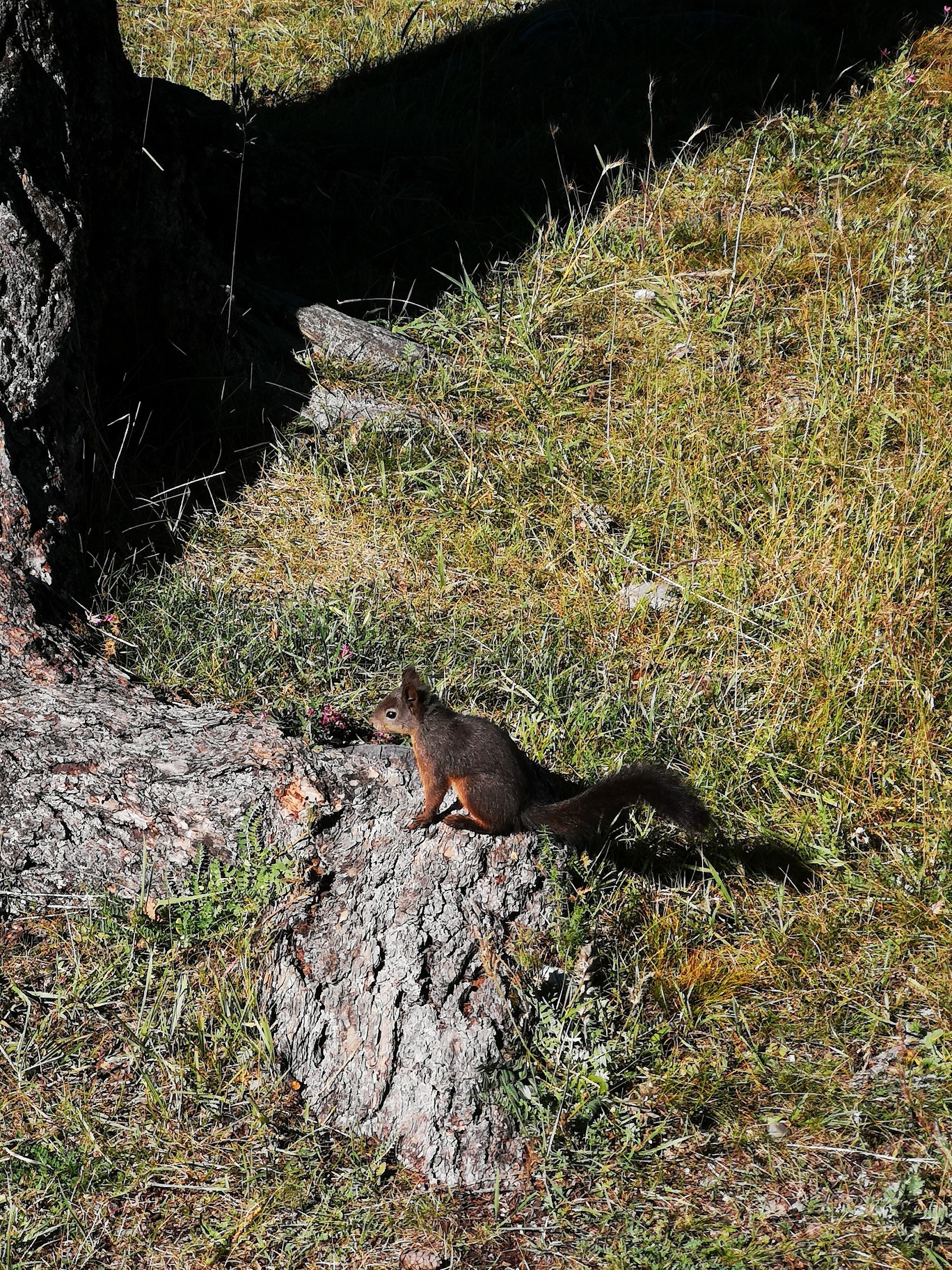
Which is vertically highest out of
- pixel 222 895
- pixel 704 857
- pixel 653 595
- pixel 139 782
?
pixel 139 782

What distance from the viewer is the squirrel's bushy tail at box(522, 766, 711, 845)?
8.93 ft

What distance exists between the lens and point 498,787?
271cm

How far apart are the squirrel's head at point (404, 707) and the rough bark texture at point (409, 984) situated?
0.74 ft

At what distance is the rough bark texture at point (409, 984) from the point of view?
2.56 m

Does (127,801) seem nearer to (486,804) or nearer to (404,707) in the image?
(404,707)

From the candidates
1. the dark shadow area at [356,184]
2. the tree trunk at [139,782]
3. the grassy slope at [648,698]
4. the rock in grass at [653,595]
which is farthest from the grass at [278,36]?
the rock in grass at [653,595]

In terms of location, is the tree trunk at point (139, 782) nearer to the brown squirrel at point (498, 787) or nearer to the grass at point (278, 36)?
the brown squirrel at point (498, 787)

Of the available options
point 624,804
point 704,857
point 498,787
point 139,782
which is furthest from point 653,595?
point 139,782

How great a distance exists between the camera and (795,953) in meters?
2.97

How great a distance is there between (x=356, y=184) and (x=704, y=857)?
14.0ft

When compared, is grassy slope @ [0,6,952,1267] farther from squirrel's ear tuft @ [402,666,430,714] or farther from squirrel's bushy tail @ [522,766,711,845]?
squirrel's ear tuft @ [402,666,430,714]

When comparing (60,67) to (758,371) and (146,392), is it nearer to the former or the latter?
(146,392)

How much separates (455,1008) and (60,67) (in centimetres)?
330

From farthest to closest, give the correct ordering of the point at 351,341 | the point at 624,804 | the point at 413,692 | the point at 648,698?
1. the point at 351,341
2. the point at 648,698
3. the point at 413,692
4. the point at 624,804
